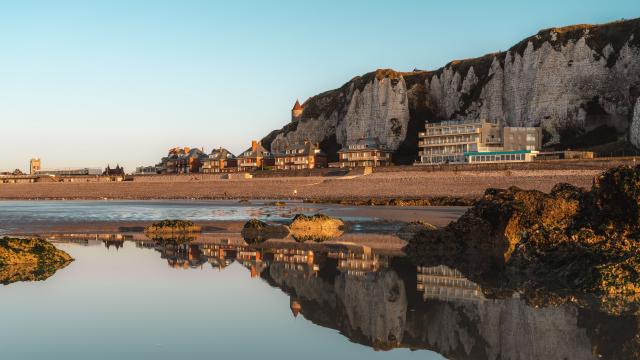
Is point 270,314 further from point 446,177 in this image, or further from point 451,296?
point 446,177

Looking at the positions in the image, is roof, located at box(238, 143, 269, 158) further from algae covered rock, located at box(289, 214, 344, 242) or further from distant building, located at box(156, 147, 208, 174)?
algae covered rock, located at box(289, 214, 344, 242)

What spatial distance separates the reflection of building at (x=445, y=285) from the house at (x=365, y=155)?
9810cm

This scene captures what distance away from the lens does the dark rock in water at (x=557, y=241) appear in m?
13.9

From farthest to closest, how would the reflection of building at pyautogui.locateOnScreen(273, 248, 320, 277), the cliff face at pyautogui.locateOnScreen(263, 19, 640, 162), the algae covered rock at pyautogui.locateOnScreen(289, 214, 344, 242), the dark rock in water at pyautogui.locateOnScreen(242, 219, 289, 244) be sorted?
the cliff face at pyautogui.locateOnScreen(263, 19, 640, 162), the algae covered rock at pyautogui.locateOnScreen(289, 214, 344, 242), the dark rock in water at pyautogui.locateOnScreen(242, 219, 289, 244), the reflection of building at pyautogui.locateOnScreen(273, 248, 320, 277)

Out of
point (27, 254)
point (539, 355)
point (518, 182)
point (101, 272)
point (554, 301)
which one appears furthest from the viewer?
point (518, 182)

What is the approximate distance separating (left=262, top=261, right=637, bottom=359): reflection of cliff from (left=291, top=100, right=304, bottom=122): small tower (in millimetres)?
142811

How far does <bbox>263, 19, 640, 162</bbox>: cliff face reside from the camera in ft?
316

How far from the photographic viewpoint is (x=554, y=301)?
41.6 ft

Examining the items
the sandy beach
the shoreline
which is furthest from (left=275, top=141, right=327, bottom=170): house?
the sandy beach

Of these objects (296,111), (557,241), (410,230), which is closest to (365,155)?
(296,111)

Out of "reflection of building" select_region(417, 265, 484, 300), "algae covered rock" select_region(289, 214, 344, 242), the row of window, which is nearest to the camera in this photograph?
"reflection of building" select_region(417, 265, 484, 300)

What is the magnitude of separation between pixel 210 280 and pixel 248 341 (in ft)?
20.1

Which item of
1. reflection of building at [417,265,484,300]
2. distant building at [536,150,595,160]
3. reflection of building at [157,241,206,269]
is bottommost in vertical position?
reflection of building at [417,265,484,300]

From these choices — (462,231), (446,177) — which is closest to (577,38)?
(446,177)
